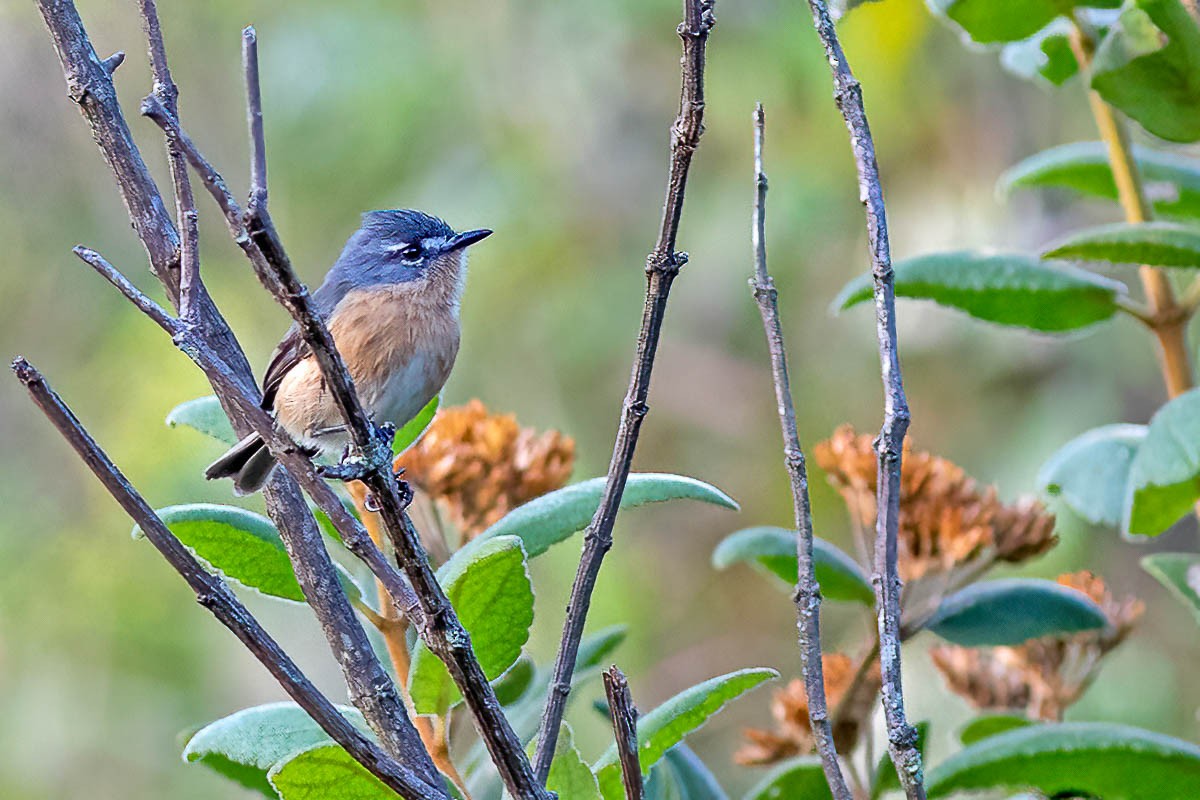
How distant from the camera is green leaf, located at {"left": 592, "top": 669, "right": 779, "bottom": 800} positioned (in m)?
1.20

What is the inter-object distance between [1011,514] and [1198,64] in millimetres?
593

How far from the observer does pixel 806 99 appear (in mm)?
5035

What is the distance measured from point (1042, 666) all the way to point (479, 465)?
2.59 feet

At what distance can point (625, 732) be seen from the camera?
2.91 feet

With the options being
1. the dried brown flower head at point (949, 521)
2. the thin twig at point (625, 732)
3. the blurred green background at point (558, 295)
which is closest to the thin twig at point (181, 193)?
the thin twig at point (625, 732)

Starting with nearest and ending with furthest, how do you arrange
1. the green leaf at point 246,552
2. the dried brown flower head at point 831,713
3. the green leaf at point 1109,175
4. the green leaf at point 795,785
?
the green leaf at point 246,552 → the green leaf at point 795,785 → the dried brown flower head at point 831,713 → the green leaf at point 1109,175

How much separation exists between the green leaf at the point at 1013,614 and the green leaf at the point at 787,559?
0.10 meters

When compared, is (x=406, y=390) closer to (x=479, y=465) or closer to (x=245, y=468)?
(x=245, y=468)

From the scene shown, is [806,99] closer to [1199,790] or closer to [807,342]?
[807,342]

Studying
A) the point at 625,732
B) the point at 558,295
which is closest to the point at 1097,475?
the point at 625,732

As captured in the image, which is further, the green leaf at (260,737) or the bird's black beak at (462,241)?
the bird's black beak at (462,241)

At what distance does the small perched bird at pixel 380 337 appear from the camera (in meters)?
2.34

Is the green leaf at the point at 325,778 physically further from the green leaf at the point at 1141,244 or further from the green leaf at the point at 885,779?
the green leaf at the point at 1141,244

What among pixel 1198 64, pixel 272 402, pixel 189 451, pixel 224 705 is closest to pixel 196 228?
pixel 1198 64
